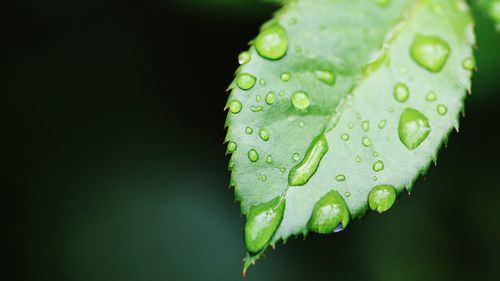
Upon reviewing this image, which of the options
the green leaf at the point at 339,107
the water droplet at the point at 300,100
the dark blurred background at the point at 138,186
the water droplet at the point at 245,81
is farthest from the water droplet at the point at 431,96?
the dark blurred background at the point at 138,186

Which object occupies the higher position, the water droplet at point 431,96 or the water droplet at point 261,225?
the water droplet at point 431,96

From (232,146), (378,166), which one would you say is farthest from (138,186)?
(378,166)

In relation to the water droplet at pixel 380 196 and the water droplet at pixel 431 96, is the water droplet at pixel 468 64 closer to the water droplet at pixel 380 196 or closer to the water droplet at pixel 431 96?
the water droplet at pixel 431 96

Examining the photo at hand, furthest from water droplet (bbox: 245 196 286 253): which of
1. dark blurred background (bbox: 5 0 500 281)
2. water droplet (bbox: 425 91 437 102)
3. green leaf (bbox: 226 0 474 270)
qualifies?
dark blurred background (bbox: 5 0 500 281)

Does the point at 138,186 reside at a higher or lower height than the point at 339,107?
lower

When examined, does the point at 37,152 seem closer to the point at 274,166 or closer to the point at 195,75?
the point at 195,75

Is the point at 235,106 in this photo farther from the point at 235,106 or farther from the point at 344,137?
the point at 344,137

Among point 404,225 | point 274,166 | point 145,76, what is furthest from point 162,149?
point 274,166
